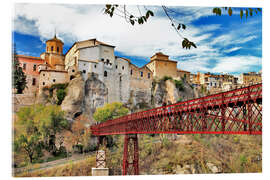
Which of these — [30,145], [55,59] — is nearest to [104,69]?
[55,59]

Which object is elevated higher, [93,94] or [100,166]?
[93,94]

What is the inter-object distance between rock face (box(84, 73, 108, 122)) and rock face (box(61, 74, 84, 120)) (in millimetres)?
466

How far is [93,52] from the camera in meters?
16.6

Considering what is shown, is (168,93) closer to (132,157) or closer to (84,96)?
(84,96)

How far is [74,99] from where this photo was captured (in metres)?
15.2

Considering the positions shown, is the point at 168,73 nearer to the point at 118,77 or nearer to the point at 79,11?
the point at 118,77

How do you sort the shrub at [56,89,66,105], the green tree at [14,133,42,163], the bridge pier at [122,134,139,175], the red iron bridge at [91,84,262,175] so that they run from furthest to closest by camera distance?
the shrub at [56,89,66,105] → the green tree at [14,133,42,163] → the bridge pier at [122,134,139,175] → the red iron bridge at [91,84,262,175]

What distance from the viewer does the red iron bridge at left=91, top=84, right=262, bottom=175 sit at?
4914mm

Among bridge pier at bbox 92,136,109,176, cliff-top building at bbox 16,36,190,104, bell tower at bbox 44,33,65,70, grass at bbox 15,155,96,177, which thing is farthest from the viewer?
cliff-top building at bbox 16,36,190,104

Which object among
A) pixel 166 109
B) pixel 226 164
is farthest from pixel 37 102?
pixel 226 164

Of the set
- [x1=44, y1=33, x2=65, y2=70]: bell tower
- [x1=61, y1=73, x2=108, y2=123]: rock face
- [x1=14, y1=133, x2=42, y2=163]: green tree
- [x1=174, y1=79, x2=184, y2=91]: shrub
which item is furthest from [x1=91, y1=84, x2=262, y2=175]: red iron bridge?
[x1=174, y1=79, x2=184, y2=91]: shrub

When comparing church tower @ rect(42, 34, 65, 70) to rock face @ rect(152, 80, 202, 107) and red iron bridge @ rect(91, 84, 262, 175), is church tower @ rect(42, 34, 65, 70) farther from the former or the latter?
rock face @ rect(152, 80, 202, 107)

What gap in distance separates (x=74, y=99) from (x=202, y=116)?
10.8 metres
